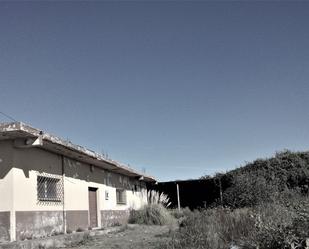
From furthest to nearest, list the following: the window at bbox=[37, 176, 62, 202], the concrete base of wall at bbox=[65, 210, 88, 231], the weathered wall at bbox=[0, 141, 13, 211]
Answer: the concrete base of wall at bbox=[65, 210, 88, 231] → the window at bbox=[37, 176, 62, 202] → the weathered wall at bbox=[0, 141, 13, 211]

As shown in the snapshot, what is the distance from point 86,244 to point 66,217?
2.73 m

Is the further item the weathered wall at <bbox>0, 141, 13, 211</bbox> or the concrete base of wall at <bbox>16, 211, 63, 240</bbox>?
the concrete base of wall at <bbox>16, 211, 63, 240</bbox>

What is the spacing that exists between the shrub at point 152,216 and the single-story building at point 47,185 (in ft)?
4.25

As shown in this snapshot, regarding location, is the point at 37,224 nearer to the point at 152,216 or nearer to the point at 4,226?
the point at 4,226

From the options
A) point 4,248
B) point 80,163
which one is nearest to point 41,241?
point 4,248

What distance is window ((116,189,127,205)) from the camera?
23188 mm

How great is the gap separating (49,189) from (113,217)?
A: 7348mm

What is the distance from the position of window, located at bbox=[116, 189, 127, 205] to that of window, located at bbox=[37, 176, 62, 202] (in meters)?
8.45

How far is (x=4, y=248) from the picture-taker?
35.0 feet

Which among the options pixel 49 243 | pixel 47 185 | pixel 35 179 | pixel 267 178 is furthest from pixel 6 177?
pixel 267 178

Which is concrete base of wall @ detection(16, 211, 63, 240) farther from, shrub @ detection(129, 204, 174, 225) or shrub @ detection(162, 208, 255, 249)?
shrub @ detection(129, 204, 174, 225)

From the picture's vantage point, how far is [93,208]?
18531 millimetres

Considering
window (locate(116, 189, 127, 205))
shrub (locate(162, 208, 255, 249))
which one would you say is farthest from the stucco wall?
shrub (locate(162, 208, 255, 249))

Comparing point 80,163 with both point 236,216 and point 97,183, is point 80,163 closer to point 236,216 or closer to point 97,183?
point 97,183
